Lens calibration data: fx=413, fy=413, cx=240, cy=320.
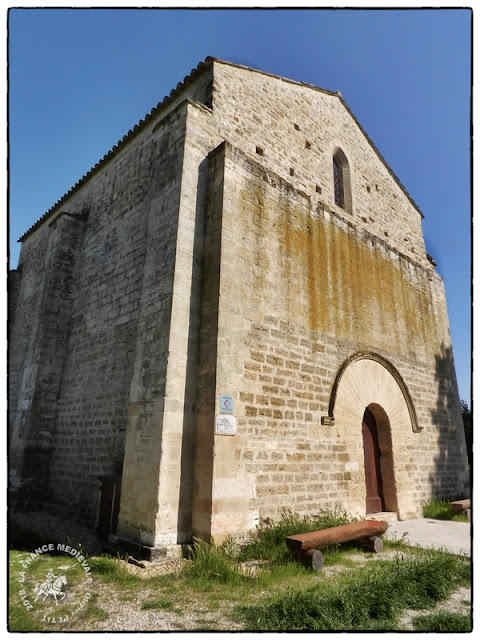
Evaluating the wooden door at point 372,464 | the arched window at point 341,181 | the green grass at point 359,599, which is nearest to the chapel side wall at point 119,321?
the green grass at point 359,599

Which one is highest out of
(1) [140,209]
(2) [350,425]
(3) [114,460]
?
(1) [140,209]

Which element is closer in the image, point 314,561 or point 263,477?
point 314,561

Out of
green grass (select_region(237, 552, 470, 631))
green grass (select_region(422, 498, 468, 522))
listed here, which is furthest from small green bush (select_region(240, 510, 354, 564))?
green grass (select_region(422, 498, 468, 522))

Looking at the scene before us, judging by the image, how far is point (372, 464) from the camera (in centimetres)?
→ 779

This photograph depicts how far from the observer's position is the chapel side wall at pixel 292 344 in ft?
17.5

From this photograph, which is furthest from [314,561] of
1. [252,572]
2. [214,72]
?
[214,72]

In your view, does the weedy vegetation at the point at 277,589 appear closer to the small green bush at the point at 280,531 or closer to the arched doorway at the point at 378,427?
the small green bush at the point at 280,531

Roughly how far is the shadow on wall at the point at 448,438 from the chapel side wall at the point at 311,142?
3358 millimetres

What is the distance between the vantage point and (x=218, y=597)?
11.8 ft

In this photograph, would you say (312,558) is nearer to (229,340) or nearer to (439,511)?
(229,340)

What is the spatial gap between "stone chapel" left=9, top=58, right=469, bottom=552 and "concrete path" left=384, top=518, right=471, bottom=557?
47 centimetres

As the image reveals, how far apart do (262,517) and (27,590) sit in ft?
8.75

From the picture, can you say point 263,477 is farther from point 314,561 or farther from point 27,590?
point 27,590

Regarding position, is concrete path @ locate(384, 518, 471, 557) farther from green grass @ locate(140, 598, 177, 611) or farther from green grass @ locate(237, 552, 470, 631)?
green grass @ locate(140, 598, 177, 611)
